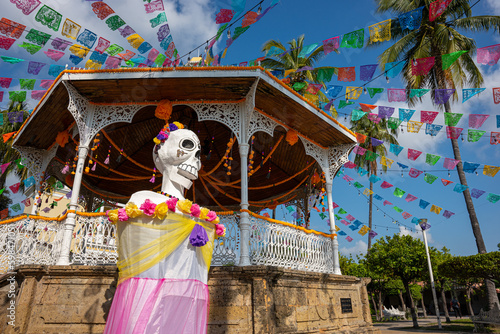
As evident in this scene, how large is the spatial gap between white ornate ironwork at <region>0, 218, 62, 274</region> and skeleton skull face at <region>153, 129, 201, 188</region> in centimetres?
378

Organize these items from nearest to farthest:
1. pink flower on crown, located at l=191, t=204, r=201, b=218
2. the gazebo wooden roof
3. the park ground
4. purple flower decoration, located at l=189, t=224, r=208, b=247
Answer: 1. purple flower decoration, located at l=189, t=224, r=208, b=247
2. pink flower on crown, located at l=191, t=204, r=201, b=218
3. the gazebo wooden roof
4. the park ground

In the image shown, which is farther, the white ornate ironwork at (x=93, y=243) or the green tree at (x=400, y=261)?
the green tree at (x=400, y=261)

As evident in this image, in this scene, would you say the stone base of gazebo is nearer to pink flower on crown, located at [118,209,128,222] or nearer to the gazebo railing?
the gazebo railing

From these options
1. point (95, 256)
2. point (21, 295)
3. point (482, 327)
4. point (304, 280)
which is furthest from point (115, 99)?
point (482, 327)

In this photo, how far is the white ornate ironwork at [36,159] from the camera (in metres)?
9.02

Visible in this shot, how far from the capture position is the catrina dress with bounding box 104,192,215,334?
3.16m

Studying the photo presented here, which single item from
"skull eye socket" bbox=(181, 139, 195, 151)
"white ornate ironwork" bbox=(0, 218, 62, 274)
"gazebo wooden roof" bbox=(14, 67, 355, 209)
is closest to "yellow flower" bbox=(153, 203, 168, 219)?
"skull eye socket" bbox=(181, 139, 195, 151)

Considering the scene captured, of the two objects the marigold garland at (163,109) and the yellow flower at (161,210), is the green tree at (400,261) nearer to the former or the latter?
the marigold garland at (163,109)

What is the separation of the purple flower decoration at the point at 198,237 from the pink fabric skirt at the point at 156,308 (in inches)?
15.9

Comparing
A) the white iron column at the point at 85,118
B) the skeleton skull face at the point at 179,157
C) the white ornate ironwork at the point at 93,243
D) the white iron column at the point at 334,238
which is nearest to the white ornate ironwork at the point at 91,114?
the white iron column at the point at 85,118

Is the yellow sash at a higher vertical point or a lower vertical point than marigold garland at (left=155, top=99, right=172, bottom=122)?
lower

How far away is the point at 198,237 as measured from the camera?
3.51m

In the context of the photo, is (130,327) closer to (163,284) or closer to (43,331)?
(163,284)

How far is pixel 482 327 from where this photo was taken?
14336 millimetres
